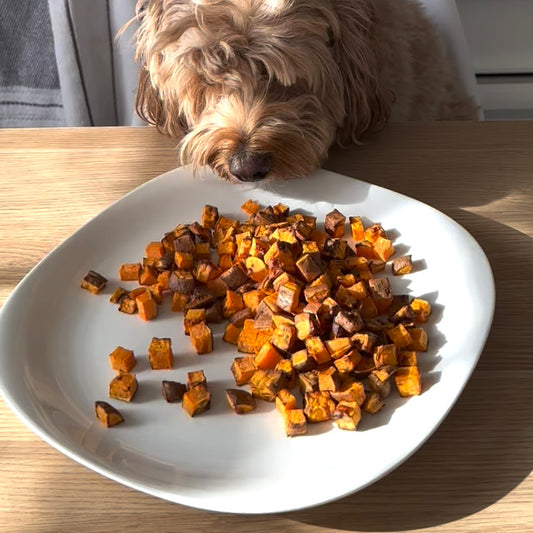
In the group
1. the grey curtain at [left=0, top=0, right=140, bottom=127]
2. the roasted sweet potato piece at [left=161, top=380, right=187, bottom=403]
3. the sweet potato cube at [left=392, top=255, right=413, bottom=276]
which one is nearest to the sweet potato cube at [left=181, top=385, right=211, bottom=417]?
the roasted sweet potato piece at [left=161, top=380, right=187, bottom=403]

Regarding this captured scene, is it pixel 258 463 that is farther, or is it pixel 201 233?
pixel 201 233

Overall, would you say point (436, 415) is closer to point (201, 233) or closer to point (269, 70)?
point (201, 233)

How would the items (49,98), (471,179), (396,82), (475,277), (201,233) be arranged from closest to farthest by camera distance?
(475,277)
(201,233)
(471,179)
(396,82)
(49,98)

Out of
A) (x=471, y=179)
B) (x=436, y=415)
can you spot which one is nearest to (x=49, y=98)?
(x=471, y=179)

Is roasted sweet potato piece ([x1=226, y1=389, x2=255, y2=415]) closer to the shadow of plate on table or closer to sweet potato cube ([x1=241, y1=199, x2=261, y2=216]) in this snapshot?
the shadow of plate on table

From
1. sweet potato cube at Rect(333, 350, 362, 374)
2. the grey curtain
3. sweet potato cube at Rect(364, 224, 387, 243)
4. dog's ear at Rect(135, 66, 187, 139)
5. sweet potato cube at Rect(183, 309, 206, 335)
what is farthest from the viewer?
the grey curtain

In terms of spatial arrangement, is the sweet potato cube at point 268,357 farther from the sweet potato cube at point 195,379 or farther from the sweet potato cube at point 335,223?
the sweet potato cube at point 335,223

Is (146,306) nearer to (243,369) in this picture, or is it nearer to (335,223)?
(243,369)
